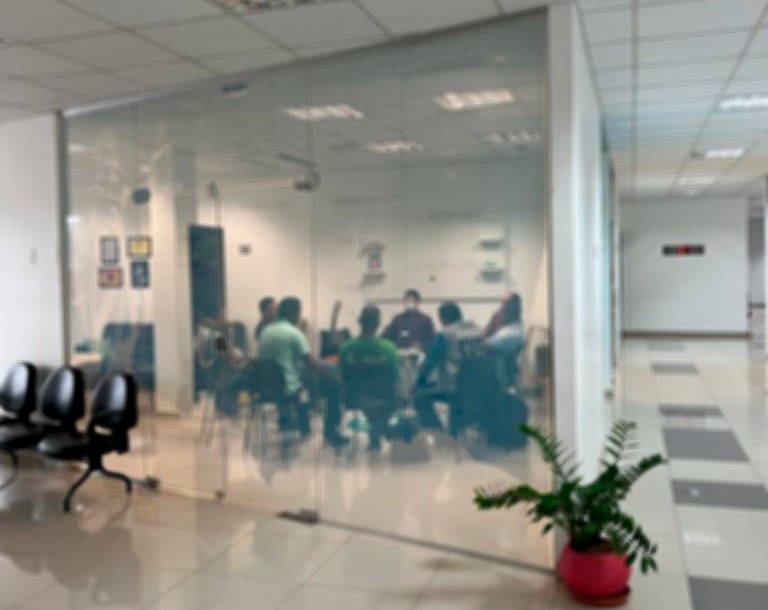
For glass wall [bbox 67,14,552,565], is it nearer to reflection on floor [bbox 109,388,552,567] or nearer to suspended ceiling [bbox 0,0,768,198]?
reflection on floor [bbox 109,388,552,567]

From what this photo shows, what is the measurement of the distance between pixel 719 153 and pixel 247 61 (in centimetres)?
740

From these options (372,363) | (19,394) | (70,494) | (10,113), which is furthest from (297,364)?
(10,113)

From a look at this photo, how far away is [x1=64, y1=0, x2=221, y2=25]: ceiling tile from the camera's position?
12.7ft

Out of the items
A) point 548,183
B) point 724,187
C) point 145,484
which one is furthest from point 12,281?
point 724,187

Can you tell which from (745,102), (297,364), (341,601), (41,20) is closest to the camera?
(341,601)

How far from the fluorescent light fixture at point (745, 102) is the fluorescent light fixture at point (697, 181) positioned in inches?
242

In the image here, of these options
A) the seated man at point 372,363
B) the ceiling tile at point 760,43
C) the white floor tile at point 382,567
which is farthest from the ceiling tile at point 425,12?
the white floor tile at point 382,567

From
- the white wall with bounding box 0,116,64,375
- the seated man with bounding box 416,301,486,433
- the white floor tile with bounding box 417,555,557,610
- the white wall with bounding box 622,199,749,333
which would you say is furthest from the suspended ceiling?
the white wall with bounding box 622,199,749,333

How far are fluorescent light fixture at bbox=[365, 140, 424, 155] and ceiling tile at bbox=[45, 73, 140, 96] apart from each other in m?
2.19

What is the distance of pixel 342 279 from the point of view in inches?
193

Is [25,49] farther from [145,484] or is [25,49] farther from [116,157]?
[145,484]

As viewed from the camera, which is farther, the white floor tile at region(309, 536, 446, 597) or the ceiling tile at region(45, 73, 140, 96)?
the ceiling tile at region(45, 73, 140, 96)

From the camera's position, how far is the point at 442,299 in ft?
14.6

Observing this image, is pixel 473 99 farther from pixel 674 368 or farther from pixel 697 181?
pixel 697 181
